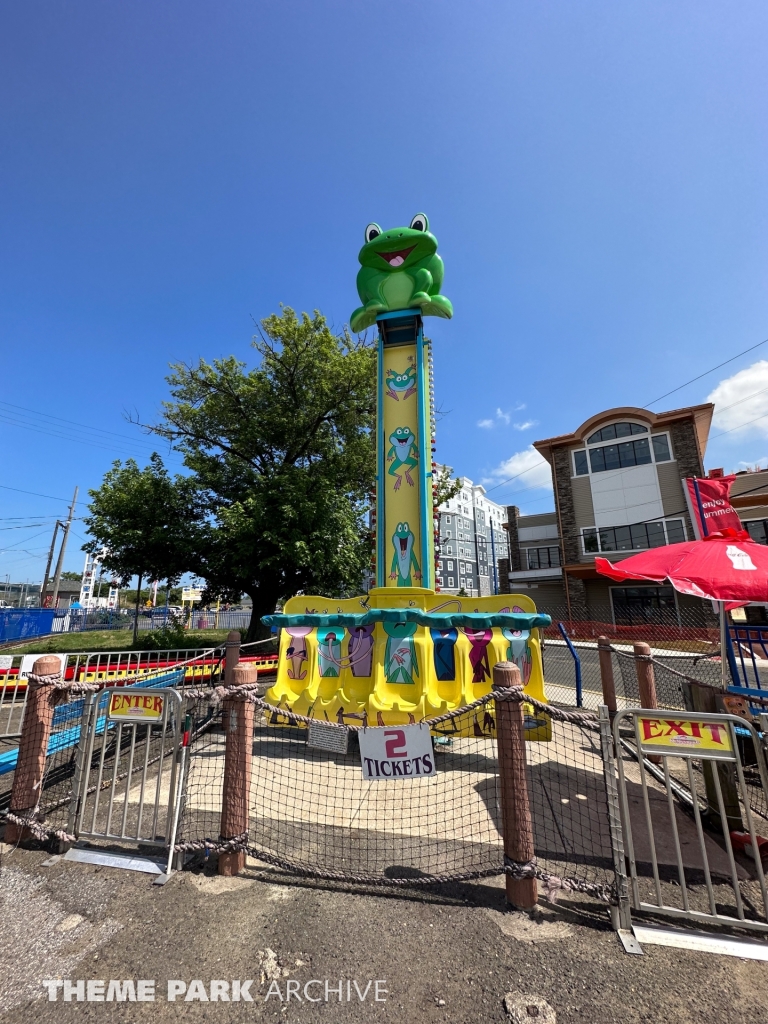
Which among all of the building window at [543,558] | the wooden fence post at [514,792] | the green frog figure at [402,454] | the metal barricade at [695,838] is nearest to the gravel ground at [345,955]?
the wooden fence post at [514,792]

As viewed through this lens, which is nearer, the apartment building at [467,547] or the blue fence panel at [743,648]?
the blue fence panel at [743,648]

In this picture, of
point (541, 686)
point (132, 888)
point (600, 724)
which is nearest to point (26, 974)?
point (132, 888)

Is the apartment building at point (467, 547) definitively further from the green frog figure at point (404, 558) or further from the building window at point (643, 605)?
the green frog figure at point (404, 558)

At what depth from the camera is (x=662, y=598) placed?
24688mm

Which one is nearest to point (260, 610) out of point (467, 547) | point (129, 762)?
point (129, 762)

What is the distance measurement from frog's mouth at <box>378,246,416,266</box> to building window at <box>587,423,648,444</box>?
73.8 ft

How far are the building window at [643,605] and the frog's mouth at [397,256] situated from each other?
2326 cm

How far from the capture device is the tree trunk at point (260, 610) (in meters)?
17.4

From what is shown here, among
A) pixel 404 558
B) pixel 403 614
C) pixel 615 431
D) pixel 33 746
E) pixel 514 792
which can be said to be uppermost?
pixel 615 431

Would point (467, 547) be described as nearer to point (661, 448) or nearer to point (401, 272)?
point (661, 448)

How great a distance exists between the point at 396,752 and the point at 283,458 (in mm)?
16694

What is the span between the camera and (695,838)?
4.37 meters

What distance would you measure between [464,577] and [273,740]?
210 feet

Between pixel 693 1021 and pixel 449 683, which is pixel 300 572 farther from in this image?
pixel 693 1021
